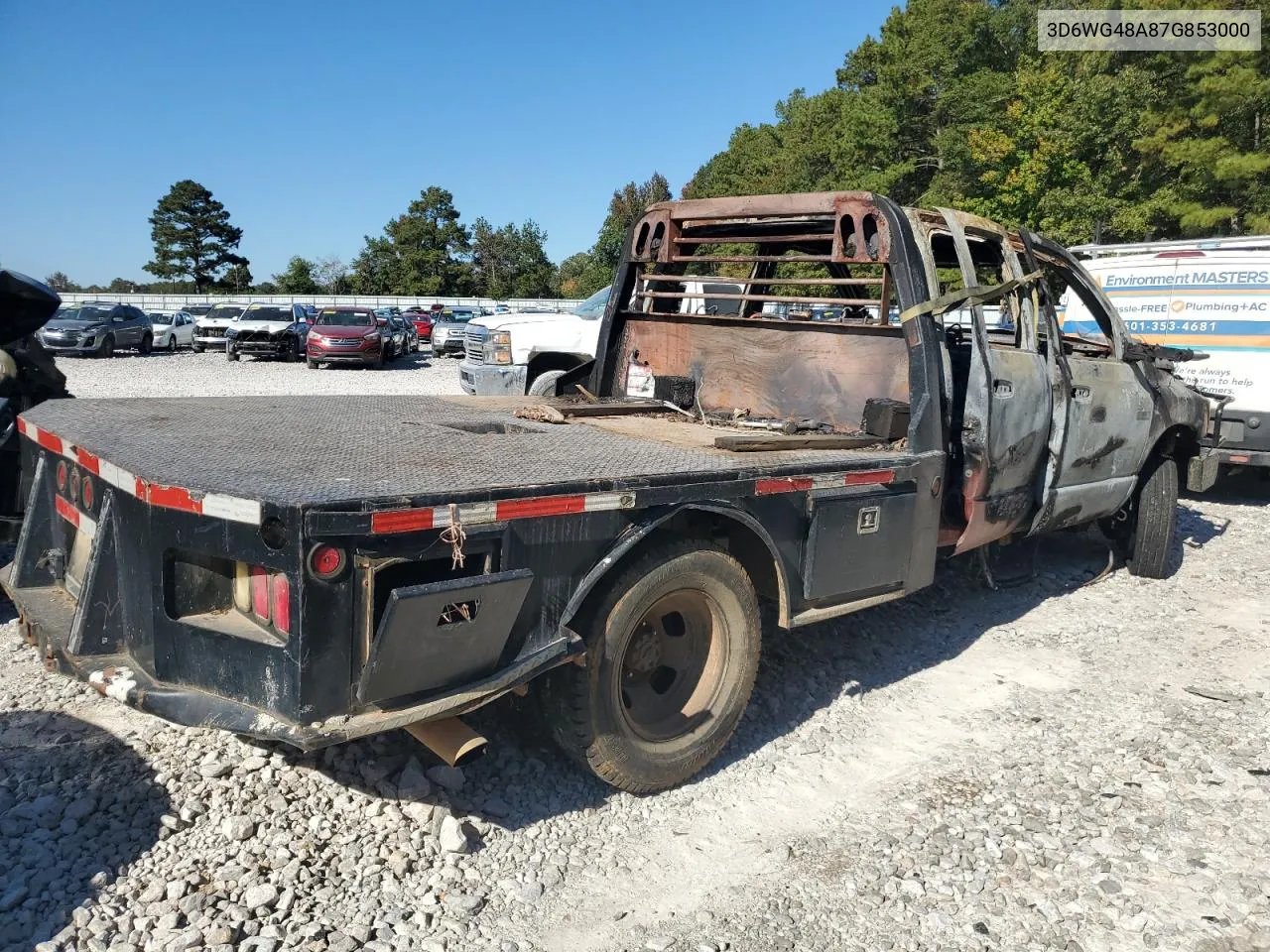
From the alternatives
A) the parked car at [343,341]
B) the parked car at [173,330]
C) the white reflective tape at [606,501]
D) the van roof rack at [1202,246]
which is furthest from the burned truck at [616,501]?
the parked car at [173,330]

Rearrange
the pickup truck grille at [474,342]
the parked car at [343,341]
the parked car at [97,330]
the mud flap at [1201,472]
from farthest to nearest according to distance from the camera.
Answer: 1. the parked car at [97,330]
2. the parked car at [343,341]
3. the pickup truck grille at [474,342]
4. the mud flap at [1201,472]

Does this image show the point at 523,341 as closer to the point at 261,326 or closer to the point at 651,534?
the point at 651,534

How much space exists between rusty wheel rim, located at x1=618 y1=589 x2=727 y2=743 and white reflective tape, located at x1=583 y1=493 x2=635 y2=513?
0.61 meters

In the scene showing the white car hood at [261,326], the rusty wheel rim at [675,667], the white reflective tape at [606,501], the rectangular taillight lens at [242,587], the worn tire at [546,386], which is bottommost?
the rusty wheel rim at [675,667]

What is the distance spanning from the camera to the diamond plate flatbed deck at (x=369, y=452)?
9.18ft

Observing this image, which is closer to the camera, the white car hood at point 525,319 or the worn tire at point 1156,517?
the worn tire at point 1156,517

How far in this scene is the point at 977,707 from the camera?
4.73 metres

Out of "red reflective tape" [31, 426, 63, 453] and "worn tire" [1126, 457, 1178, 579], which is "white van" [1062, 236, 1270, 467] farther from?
"red reflective tape" [31, 426, 63, 453]

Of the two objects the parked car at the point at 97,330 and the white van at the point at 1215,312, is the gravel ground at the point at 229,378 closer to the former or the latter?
the parked car at the point at 97,330

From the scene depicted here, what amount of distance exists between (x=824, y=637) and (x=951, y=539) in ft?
3.09

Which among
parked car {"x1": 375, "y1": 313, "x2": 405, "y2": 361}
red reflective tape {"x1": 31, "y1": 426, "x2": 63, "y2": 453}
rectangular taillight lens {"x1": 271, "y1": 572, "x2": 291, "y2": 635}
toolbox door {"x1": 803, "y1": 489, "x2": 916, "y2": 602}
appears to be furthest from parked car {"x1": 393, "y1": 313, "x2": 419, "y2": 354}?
rectangular taillight lens {"x1": 271, "y1": 572, "x2": 291, "y2": 635}

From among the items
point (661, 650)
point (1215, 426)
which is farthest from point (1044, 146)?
point (661, 650)

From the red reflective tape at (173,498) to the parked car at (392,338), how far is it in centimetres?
2511

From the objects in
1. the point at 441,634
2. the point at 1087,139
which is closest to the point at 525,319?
the point at 441,634
